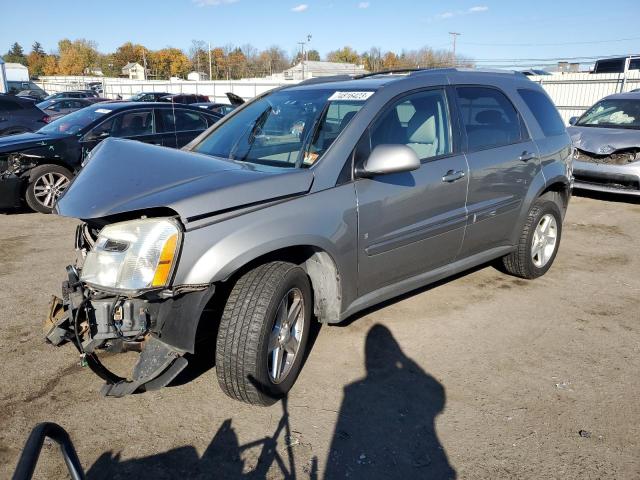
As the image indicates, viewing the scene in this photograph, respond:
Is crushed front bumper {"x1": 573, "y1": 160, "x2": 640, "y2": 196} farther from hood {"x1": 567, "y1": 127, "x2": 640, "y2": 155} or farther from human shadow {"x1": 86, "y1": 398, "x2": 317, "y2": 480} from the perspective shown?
human shadow {"x1": 86, "y1": 398, "x2": 317, "y2": 480}

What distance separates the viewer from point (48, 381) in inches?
126

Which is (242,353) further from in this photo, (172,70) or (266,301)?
(172,70)

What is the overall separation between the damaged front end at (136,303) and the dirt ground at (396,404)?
371mm

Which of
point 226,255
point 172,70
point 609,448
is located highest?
point 172,70

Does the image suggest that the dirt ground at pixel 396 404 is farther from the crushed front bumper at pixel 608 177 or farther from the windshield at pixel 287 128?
the crushed front bumper at pixel 608 177

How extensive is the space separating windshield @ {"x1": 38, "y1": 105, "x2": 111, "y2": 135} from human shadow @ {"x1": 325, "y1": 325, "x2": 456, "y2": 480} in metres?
6.54

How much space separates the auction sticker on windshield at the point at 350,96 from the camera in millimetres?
3477

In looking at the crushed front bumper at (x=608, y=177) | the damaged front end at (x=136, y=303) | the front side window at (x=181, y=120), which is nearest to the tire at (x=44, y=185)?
the front side window at (x=181, y=120)

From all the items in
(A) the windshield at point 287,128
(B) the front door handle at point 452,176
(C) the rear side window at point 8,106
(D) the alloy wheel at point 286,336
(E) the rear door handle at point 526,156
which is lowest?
(D) the alloy wheel at point 286,336

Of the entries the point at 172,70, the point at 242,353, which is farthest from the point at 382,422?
the point at 172,70

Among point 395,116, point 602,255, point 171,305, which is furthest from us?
point 602,255

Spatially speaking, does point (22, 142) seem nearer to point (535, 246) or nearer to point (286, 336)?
point (286, 336)

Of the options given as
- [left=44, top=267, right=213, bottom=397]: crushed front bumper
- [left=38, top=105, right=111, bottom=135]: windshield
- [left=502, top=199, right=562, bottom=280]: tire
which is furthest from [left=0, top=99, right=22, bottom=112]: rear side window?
[left=502, top=199, right=562, bottom=280]: tire

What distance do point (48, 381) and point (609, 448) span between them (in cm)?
328
